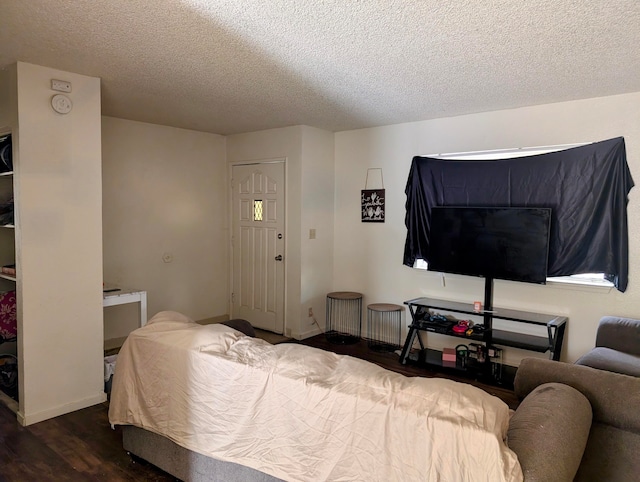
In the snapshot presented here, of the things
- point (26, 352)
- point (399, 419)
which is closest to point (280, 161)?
point (26, 352)

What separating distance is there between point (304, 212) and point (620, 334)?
3085 millimetres

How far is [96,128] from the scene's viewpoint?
3.22m

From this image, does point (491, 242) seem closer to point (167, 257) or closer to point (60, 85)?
point (167, 257)

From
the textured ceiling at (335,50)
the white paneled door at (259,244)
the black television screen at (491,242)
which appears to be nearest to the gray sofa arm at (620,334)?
the black television screen at (491,242)

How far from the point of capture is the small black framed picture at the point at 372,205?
15.9 feet

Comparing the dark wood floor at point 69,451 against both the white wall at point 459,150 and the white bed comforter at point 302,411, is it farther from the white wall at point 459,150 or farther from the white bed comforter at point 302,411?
the white wall at point 459,150

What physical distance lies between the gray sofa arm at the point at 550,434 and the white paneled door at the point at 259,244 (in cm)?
371

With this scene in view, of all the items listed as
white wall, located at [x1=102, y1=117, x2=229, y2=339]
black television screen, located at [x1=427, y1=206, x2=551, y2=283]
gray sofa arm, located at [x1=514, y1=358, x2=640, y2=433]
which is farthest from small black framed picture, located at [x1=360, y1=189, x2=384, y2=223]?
gray sofa arm, located at [x1=514, y1=358, x2=640, y2=433]

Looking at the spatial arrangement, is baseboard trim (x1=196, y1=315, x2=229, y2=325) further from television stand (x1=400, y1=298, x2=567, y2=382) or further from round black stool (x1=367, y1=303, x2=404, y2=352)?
television stand (x1=400, y1=298, x2=567, y2=382)

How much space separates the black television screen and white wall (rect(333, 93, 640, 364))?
239 mm

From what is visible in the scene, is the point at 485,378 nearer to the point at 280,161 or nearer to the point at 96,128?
the point at 280,161

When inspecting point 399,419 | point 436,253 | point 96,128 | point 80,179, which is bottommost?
point 399,419

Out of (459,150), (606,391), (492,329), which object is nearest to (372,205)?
(459,150)

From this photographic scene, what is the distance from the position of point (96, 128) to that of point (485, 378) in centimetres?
371
